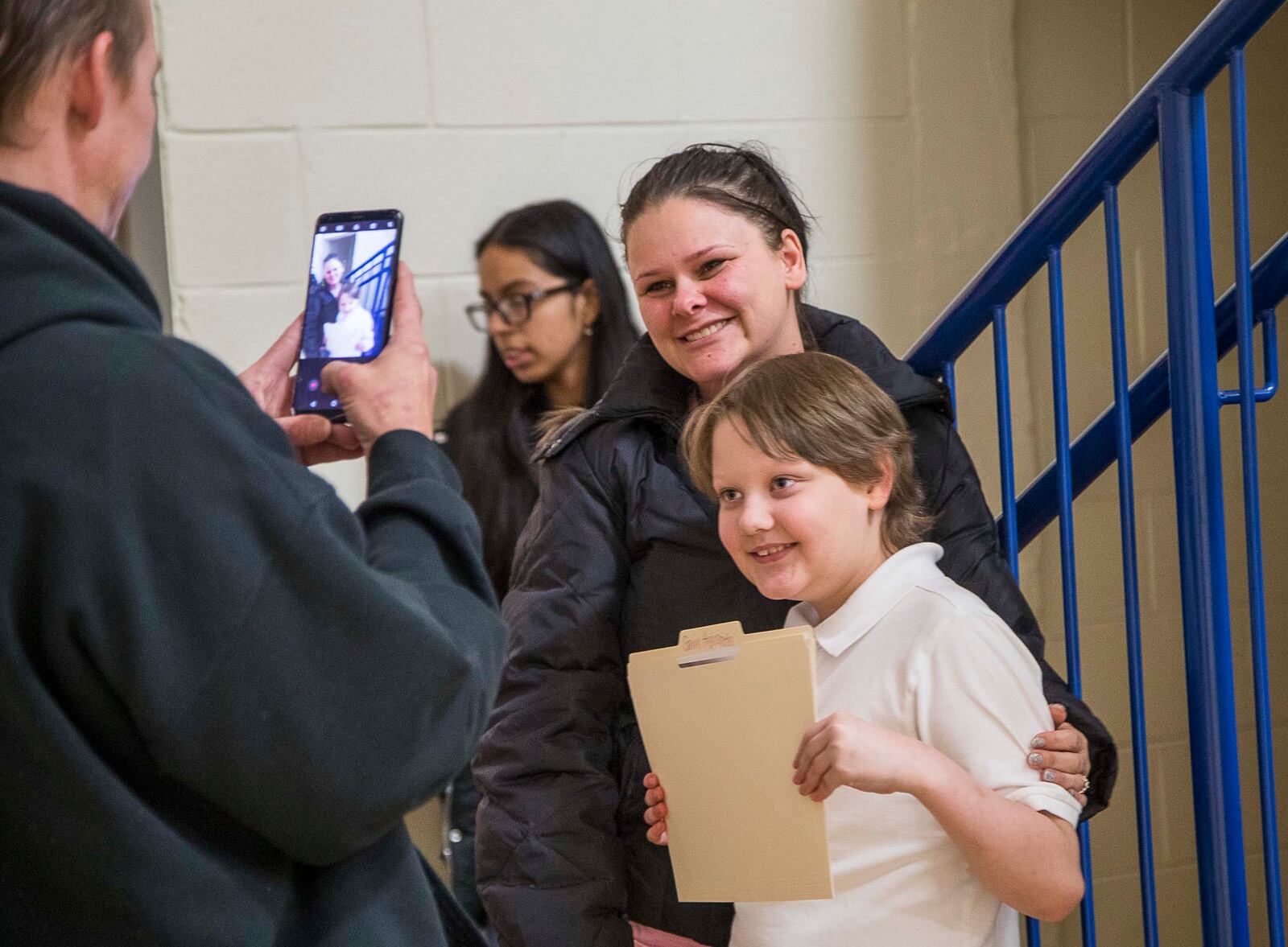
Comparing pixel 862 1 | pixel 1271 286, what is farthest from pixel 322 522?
pixel 862 1

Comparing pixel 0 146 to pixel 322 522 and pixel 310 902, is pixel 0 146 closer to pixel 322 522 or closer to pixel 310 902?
pixel 322 522

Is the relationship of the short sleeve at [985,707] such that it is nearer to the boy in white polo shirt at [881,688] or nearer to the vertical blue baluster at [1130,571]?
the boy in white polo shirt at [881,688]

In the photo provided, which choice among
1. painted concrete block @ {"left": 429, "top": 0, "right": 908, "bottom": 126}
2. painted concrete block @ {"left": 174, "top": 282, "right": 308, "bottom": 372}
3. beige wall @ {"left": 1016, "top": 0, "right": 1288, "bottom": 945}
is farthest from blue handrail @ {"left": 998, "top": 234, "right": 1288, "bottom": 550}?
painted concrete block @ {"left": 174, "top": 282, "right": 308, "bottom": 372}

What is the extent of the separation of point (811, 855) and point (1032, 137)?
207cm

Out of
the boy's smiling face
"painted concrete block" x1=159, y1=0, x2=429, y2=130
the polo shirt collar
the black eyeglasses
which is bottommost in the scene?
the polo shirt collar

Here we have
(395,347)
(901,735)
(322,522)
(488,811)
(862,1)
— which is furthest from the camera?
(862,1)

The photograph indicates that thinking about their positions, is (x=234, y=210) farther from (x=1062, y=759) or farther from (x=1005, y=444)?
(x=1062, y=759)

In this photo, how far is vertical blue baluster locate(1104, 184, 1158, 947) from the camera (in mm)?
1467

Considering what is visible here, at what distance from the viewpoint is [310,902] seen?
0.86 metres

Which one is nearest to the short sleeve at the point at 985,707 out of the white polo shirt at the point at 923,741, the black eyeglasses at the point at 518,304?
the white polo shirt at the point at 923,741

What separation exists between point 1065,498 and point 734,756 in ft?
1.88

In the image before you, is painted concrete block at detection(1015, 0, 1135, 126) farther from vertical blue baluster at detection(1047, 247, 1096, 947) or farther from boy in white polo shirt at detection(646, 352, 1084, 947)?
boy in white polo shirt at detection(646, 352, 1084, 947)

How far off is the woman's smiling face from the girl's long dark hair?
93cm

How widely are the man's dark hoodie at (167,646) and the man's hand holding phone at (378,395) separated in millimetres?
143
